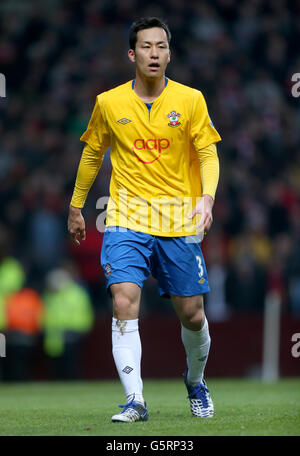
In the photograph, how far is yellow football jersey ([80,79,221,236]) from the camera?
6.53m

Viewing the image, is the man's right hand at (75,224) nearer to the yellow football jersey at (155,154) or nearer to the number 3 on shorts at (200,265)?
the yellow football jersey at (155,154)

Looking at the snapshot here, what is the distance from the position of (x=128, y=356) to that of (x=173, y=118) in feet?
5.40

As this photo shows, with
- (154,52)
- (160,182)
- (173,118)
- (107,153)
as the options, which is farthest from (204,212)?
(107,153)

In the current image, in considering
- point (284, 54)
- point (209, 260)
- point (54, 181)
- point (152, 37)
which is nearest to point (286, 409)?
point (152, 37)

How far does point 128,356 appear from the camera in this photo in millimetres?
6188

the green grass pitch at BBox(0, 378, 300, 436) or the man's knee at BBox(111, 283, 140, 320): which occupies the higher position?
the man's knee at BBox(111, 283, 140, 320)

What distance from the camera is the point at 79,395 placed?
1074 cm

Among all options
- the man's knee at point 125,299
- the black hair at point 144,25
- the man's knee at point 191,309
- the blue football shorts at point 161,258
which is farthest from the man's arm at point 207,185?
the black hair at point 144,25

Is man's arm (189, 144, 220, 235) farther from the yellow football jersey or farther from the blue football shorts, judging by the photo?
the blue football shorts

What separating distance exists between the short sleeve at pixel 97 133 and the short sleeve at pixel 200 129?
62cm

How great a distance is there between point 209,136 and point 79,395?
497 centimetres

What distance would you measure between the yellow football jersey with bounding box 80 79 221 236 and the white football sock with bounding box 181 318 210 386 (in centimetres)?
70

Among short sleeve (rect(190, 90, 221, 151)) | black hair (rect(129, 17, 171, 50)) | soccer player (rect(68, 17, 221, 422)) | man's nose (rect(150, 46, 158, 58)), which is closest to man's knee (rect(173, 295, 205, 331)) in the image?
soccer player (rect(68, 17, 221, 422))

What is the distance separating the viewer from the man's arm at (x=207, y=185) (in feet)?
20.5
